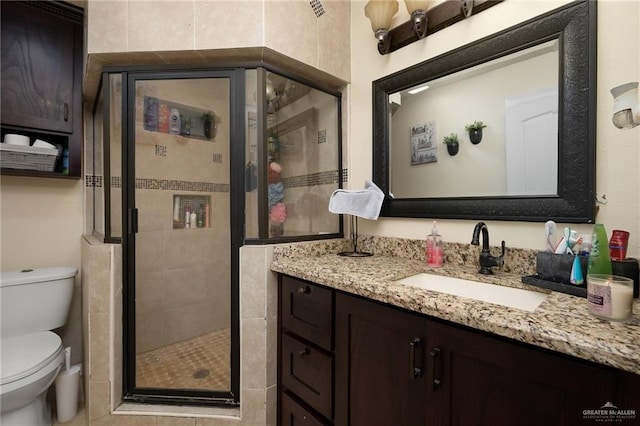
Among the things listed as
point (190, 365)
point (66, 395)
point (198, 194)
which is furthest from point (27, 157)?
point (190, 365)

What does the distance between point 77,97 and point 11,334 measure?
4.51 feet

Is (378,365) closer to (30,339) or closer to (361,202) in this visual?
(361,202)

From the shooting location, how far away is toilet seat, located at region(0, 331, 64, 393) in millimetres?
1210

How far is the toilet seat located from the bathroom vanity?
42.4 inches

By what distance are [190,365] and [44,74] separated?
1923mm

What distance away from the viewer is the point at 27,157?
5.28ft

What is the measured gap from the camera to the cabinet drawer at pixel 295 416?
1131 mm

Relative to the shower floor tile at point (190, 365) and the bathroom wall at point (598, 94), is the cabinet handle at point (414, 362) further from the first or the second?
the shower floor tile at point (190, 365)

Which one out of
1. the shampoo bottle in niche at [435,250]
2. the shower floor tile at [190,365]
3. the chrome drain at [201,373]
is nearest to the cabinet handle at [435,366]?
the shampoo bottle in niche at [435,250]

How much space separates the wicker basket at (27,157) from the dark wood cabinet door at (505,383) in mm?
2163

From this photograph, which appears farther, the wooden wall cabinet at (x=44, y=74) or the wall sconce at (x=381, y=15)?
the wooden wall cabinet at (x=44, y=74)

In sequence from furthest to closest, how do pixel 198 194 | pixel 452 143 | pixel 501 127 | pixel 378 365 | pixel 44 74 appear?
pixel 198 194
pixel 44 74
pixel 452 143
pixel 501 127
pixel 378 365

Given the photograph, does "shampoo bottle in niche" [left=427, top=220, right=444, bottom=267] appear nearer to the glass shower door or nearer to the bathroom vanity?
the bathroom vanity

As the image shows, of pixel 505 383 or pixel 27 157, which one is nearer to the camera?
pixel 505 383
